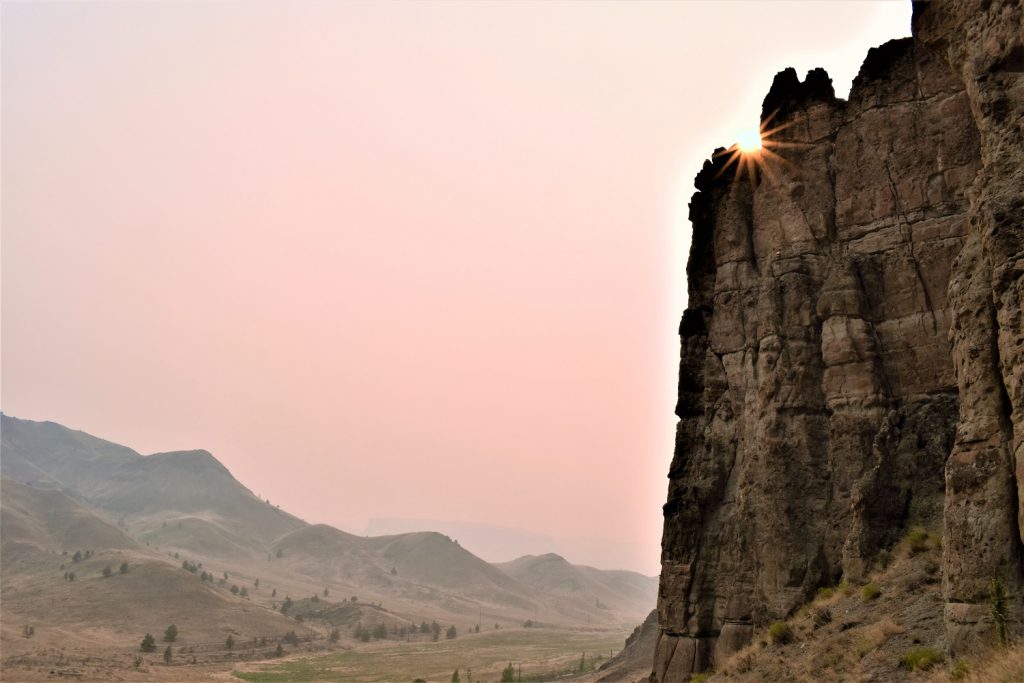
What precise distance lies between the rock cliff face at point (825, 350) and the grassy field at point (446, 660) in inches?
2030

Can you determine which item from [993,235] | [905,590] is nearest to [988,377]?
[993,235]

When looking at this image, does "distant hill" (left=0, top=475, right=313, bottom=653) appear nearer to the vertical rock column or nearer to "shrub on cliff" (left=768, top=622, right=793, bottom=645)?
"shrub on cliff" (left=768, top=622, right=793, bottom=645)

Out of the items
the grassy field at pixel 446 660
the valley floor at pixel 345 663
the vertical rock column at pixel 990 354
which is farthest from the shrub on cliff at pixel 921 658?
the grassy field at pixel 446 660


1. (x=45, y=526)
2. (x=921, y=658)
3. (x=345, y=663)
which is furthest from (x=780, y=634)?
(x=45, y=526)

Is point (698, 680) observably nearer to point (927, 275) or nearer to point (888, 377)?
point (888, 377)

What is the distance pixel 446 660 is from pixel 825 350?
262 feet

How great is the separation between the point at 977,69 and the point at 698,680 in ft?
56.5

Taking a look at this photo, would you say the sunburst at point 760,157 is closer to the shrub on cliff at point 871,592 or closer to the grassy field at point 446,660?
the shrub on cliff at point 871,592

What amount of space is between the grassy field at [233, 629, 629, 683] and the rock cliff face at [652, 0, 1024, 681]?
51565mm

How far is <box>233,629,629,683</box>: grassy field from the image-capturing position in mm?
75312

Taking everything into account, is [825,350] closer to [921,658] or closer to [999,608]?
[921,658]

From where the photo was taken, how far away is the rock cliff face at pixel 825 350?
67.4ft

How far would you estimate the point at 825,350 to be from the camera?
74.7ft

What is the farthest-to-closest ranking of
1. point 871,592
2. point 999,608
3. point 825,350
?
point 825,350 → point 871,592 → point 999,608
